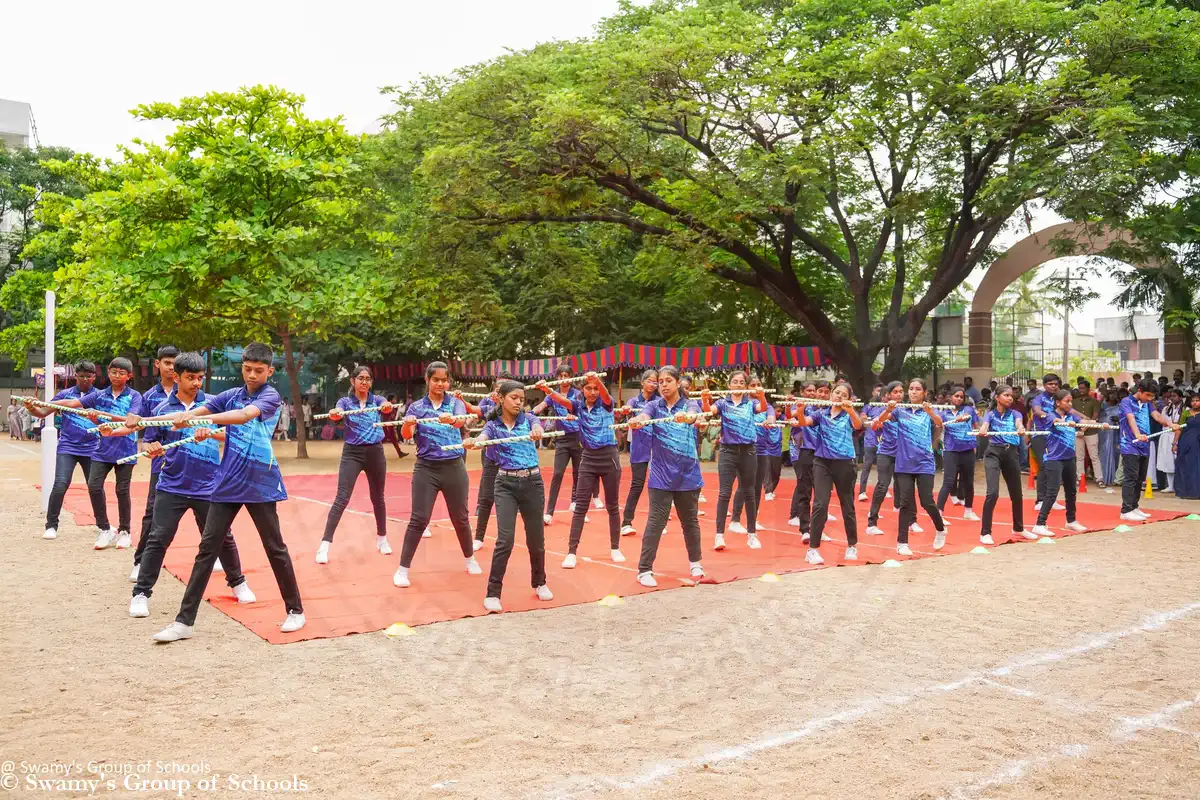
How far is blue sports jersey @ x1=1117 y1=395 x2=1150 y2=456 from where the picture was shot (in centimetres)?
1171

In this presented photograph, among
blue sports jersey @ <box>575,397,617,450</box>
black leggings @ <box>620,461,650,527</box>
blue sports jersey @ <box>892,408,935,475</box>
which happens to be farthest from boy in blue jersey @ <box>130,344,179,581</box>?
blue sports jersey @ <box>892,408,935,475</box>

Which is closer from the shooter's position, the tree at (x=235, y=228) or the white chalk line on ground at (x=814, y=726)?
the white chalk line on ground at (x=814, y=726)

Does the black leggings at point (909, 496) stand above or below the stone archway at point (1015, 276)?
below

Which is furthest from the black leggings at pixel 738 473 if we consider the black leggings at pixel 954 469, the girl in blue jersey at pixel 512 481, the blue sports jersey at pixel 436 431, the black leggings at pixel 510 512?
the black leggings at pixel 510 512

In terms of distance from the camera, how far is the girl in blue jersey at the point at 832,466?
8.74 m

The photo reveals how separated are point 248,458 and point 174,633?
118 centimetres

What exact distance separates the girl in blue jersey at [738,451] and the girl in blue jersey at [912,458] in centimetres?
137

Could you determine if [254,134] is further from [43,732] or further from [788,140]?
[43,732]

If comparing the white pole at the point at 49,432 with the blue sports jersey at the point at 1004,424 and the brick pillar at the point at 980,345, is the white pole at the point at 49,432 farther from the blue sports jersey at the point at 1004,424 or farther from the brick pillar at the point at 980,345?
the brick pillar at the point at 980,345

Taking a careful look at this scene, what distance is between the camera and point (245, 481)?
592cm

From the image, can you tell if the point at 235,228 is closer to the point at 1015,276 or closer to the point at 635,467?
the point at 635,467

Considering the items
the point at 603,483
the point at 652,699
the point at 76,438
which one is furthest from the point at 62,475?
the point at 652,699

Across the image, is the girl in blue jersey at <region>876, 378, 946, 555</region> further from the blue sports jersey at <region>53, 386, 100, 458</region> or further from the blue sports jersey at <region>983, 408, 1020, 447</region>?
the blue sports jersey at <region>53, 386, 100, 458</region>

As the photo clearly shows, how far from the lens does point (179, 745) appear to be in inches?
165
